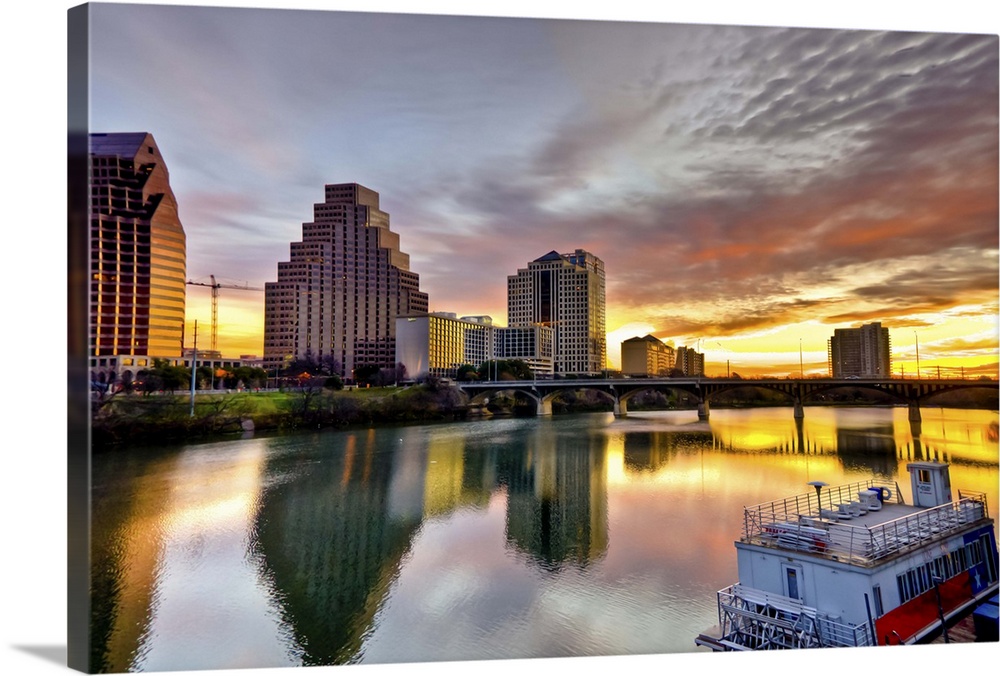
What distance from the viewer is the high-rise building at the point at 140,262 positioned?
30.8 meters

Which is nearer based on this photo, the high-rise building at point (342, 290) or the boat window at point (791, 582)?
the boat window at point (791, 582)

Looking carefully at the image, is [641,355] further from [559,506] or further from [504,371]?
[559,506]

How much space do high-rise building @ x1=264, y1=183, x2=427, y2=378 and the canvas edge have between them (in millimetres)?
54576

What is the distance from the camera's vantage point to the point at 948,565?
7.18 m

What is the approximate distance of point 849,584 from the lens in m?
5.96

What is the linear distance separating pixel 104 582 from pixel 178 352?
2731 centimetres

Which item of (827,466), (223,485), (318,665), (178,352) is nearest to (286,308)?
(178,352)

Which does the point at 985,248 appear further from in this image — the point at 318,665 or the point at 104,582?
the point at 104,582

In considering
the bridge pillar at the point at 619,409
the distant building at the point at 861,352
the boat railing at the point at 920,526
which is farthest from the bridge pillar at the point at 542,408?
the boat railing at the point at 920,526

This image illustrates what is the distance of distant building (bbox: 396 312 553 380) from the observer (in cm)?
6556

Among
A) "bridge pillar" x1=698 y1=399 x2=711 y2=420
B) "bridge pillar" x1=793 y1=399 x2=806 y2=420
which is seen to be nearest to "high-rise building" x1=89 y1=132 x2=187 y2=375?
"bridge pillar" x1=698 y1=399 x2=711 y2=420

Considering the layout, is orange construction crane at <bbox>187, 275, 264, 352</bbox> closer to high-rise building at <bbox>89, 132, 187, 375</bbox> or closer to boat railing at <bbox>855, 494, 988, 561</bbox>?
high-rise building at <bbox>89, 132, 187, 375</bbox>

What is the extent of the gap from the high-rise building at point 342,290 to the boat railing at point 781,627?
183 feet

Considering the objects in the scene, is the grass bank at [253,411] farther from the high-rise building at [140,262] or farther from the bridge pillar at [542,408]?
the high-rise building at [140,262]
